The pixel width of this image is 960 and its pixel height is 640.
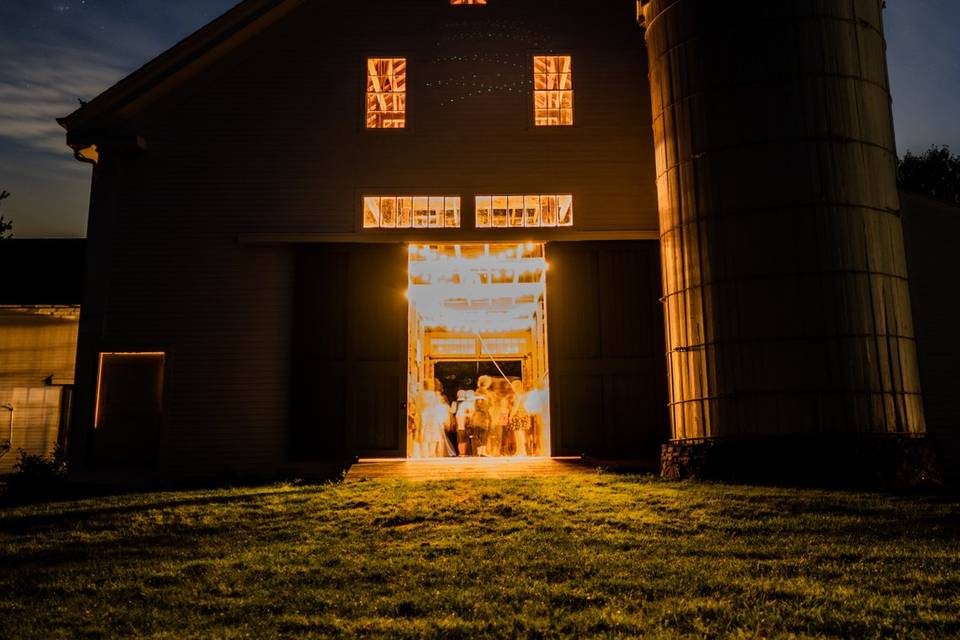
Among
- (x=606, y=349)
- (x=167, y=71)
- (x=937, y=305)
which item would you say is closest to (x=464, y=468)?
(x=606, y=349)

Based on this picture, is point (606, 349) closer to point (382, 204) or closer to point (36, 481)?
point (382, 204)

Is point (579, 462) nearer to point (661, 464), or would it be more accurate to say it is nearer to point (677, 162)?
point (661, 464)

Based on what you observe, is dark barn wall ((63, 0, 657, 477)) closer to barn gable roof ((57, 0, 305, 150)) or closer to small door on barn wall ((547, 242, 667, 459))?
barn gable roof ((57, 0, 305, 150))

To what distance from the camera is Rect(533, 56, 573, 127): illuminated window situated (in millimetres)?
12898

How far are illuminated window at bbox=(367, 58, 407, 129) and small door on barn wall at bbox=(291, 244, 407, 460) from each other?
2052mm

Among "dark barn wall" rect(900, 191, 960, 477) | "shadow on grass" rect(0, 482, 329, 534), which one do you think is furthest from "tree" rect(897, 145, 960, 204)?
"shadow on grass" rect(0, 482, 329, 534)

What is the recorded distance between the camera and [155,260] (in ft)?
40.4

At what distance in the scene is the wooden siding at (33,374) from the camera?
15.1 m

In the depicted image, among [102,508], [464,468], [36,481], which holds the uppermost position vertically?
[464,468]

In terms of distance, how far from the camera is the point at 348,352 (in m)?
12.3

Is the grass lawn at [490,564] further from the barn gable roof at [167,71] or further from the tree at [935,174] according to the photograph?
the tree at [935,174]

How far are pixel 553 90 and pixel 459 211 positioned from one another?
2534 mm

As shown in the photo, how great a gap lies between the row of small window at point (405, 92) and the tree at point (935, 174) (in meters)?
27.9

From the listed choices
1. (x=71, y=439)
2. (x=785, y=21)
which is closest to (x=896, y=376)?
(x=785, y=21)
